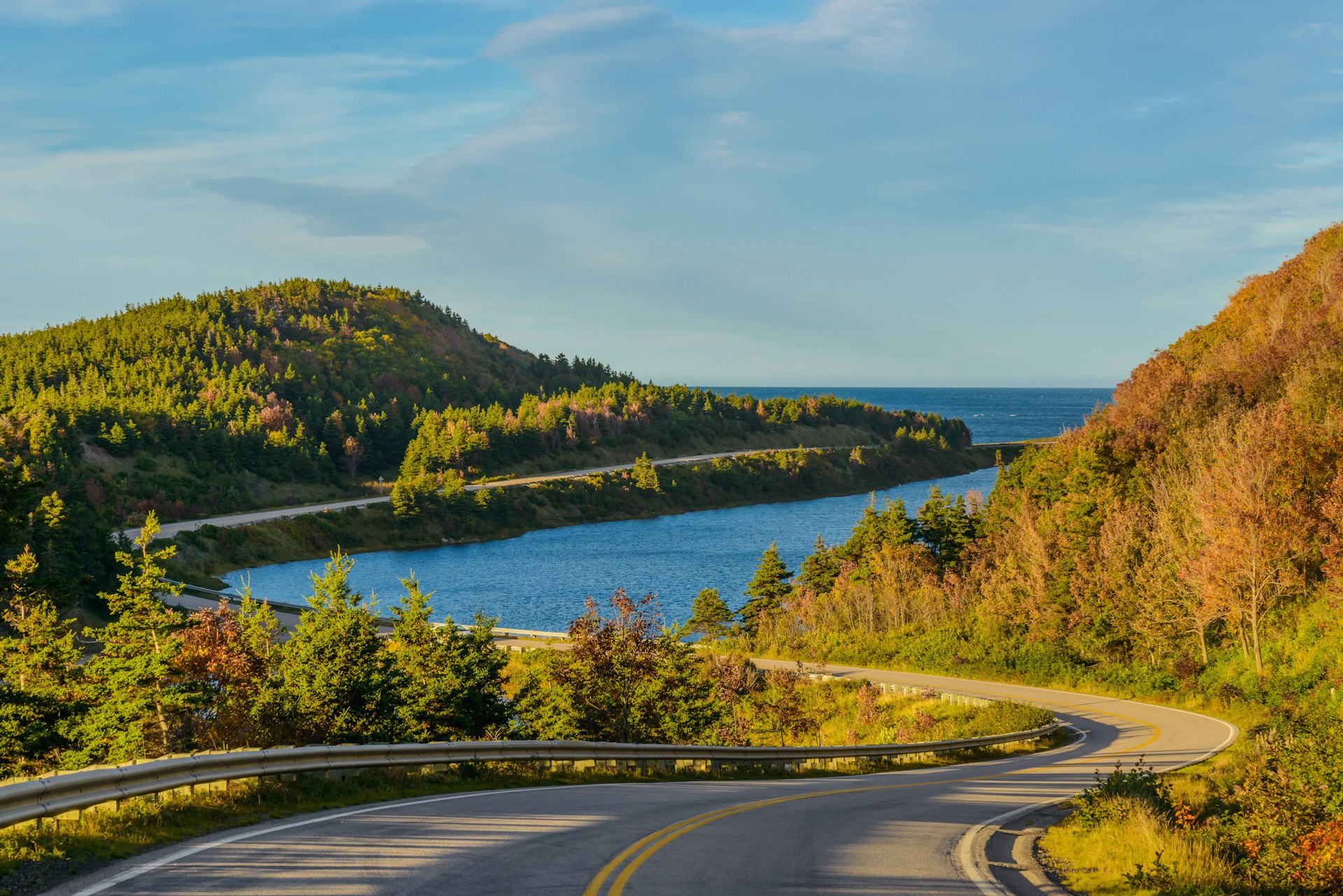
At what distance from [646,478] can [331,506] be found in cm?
4587

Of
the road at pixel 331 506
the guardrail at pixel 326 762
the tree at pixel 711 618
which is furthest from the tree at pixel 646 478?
the guardrail at pixel 326 762

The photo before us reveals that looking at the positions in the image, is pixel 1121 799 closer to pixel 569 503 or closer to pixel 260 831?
pixel 260 831

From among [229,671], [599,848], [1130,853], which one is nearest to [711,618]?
[229,671]

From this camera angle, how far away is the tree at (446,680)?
26484mm

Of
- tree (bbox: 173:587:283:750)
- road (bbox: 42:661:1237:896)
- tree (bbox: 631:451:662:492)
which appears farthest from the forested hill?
road (bbox: 42:661:1237:896)

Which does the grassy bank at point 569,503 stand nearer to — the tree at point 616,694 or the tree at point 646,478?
the tree at point 646,478

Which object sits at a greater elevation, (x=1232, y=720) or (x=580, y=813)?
(x=580, y=813)

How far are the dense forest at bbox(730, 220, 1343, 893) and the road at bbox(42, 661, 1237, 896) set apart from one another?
3578 millimetres

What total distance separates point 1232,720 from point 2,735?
3582 cm

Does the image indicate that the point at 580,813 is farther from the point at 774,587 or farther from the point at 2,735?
the point at 774,587

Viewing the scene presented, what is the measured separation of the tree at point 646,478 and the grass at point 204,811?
414ft

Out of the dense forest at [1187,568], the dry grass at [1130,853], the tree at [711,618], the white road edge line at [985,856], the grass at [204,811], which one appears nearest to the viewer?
the grass at [204,811]

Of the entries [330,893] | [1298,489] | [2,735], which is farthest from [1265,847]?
[1298,489]

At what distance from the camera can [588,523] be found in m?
134
